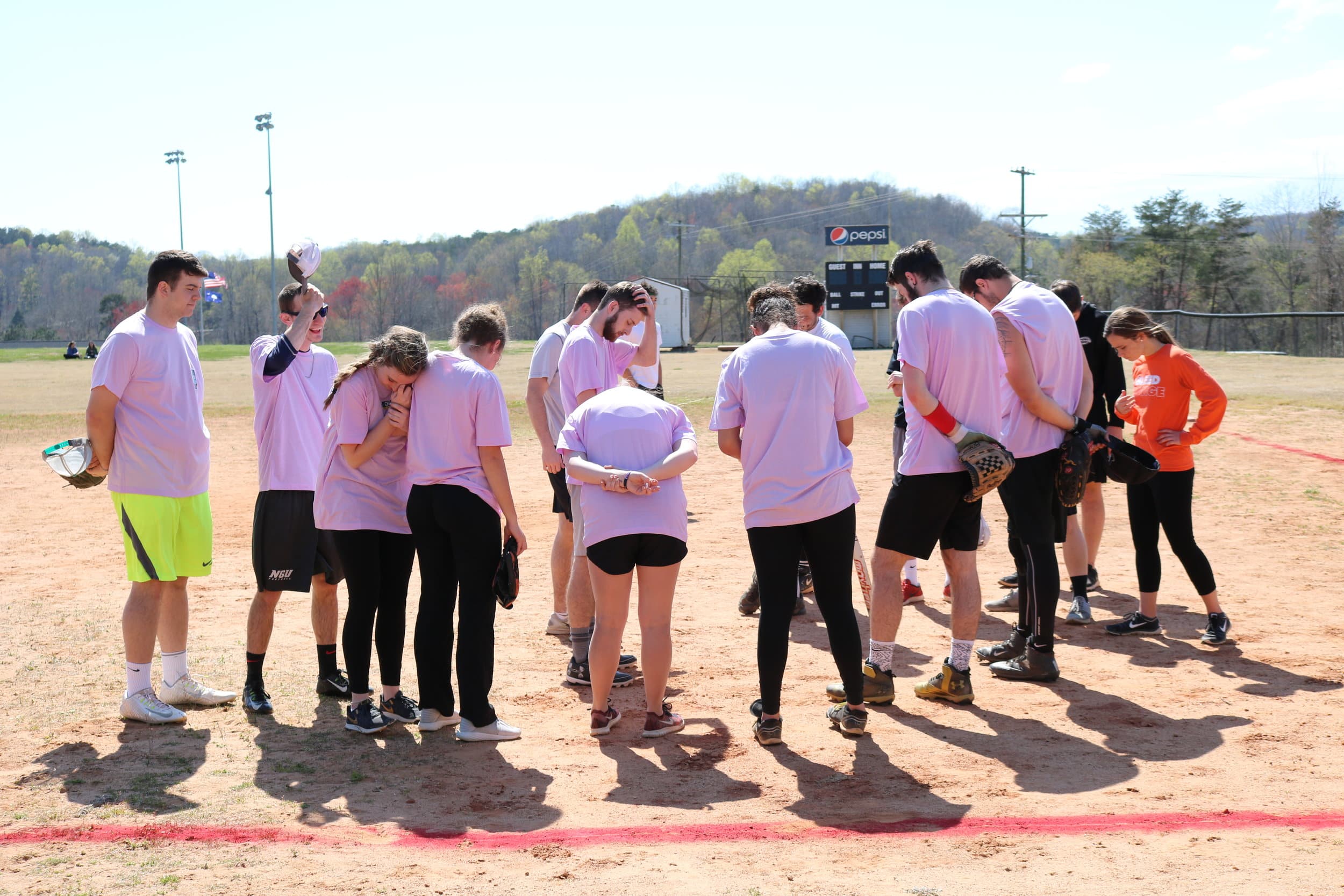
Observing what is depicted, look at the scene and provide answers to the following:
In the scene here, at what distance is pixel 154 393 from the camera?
5.02 metres

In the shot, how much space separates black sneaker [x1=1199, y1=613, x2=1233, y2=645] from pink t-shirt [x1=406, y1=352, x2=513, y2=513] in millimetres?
4373

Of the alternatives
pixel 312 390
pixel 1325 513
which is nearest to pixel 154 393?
pixel 312 390

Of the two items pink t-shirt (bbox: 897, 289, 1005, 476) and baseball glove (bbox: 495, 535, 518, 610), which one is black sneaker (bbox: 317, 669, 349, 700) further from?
pink t-shirt (bbox: 897, 289, 1005, 476)

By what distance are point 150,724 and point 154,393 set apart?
1613 millimetres

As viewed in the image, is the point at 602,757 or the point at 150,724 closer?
the point at 602,757

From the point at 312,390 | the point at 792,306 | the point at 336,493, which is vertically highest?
the point at 792,306

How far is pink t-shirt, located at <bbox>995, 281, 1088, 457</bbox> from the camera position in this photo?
5457mm

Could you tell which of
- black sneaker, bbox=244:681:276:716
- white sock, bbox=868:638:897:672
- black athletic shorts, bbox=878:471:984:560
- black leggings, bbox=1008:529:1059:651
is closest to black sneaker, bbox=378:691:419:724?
black sneaker, bbox=244:681:276:716

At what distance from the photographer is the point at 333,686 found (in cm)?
562

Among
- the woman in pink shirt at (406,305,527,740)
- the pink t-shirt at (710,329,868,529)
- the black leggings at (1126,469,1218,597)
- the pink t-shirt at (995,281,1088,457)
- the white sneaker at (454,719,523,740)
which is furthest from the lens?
the black leggings at (1126,469,1218,597)

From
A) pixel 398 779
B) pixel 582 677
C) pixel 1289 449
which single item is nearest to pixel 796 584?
pixel 582 677

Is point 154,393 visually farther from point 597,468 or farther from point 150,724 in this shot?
point 597,468

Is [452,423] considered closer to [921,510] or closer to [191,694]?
[191,694]

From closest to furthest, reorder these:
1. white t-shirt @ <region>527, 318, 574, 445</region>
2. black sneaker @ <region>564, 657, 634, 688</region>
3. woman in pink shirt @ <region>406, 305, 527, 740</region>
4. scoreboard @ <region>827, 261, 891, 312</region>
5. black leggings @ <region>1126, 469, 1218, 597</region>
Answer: woman in pink shirt @ <region>406, 305, 527, 740</region>, black sneaker @ <region>564, 657, 634, 688</region>, black leggings @ <region>1126, 469, 1218, 597</region>, white t-shirt @ <region>527, 318, 574, 445</region>, scoreboard @ <region>827, 261, 891, 312</region>
